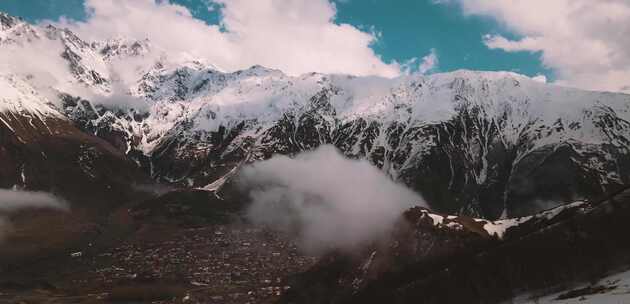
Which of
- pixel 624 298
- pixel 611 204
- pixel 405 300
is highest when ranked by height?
pixel 611 204

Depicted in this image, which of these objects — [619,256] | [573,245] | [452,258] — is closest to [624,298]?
[619,256]

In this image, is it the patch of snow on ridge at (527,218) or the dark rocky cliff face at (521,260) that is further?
the patch of snow on ridge at (527,218)

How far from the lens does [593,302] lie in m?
69.0

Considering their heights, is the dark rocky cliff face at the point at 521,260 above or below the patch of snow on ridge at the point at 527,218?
below

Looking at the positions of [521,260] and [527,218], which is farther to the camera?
[527,218]

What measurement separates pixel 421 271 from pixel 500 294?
4629 centimetres

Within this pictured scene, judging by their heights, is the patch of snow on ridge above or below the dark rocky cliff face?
above

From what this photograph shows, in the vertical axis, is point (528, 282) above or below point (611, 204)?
below

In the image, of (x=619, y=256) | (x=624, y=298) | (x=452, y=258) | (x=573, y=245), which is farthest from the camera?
(x=452, y=258)

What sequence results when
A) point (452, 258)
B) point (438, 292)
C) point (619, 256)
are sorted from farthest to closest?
point (452, 258) → point (438, 292) → point (619, 256)

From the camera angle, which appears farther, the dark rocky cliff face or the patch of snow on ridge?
the patch of snow on ridge

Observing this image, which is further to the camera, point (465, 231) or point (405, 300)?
point (465, 231)

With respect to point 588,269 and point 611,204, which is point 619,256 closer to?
point 588,269

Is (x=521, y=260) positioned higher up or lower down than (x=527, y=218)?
lower down
